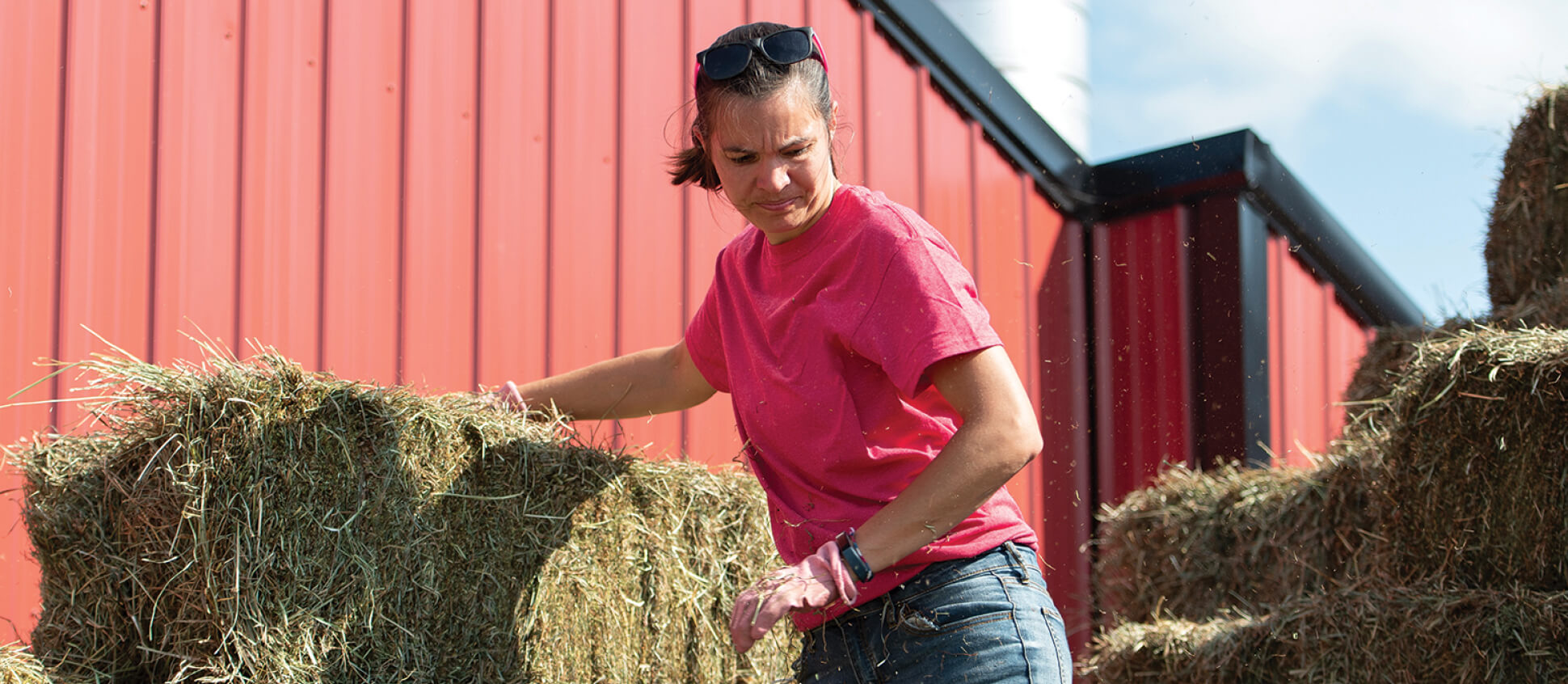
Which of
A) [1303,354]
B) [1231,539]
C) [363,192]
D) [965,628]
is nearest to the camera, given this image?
[965,628]

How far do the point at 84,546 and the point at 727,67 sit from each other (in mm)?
1500

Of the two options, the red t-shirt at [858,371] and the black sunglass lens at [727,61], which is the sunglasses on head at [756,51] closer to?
the black sunglass lens at [727,61]

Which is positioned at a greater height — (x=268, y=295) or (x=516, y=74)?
(x=516, y=74)

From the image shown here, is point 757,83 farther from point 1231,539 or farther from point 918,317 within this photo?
point 1231,539

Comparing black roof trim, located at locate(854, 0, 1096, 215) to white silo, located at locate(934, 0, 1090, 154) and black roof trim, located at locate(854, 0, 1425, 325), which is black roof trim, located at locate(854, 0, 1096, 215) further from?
white silo, located at locate(934, 0, 1090, 154)

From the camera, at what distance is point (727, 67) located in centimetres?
204

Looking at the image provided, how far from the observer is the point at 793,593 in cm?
182

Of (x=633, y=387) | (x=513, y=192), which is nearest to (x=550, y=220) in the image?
(x=513, y=192)

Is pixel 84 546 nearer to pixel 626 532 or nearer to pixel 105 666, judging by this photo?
pixel 105 666

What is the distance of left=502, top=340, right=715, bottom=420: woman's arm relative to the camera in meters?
2.71

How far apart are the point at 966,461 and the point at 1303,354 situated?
4.66 meters

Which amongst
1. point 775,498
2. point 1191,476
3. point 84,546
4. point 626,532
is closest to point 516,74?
point 626,532

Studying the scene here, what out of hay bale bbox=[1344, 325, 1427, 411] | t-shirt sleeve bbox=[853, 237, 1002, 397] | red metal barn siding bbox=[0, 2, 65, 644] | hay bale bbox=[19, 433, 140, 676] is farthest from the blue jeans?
hay bale bbox=[1344, 325, 1427, 411]

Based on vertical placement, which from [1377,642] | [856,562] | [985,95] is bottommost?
[1377,642]
